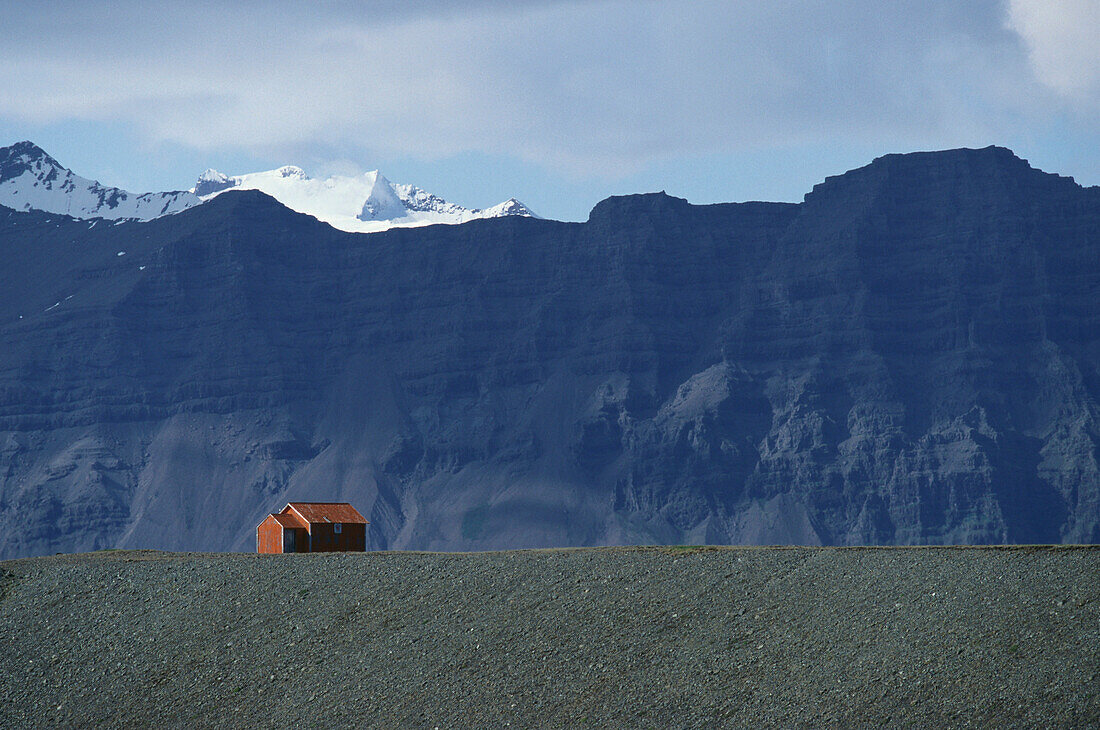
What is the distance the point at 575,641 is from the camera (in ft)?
211

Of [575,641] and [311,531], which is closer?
[575,641]

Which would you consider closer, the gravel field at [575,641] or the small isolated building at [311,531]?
the gravel field at [575,641]

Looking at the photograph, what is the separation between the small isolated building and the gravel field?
53.7 feet

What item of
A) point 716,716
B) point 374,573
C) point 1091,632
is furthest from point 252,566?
point 1091,632

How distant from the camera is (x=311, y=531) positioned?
94.4m

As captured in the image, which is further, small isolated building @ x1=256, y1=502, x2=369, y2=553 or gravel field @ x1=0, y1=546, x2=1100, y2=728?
small isolated building @ x1=256, y1=502, x2=369, y2=553

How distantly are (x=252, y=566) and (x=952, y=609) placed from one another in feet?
110

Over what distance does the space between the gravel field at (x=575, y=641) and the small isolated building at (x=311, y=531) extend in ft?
53.7

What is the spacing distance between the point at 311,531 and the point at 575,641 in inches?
1331

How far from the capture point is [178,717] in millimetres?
63969

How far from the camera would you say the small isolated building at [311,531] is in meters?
94.1

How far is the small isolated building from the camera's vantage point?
94.1 meters

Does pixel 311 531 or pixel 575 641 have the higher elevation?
pixel 575 641

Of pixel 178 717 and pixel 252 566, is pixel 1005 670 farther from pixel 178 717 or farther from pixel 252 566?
pixel 252 566
